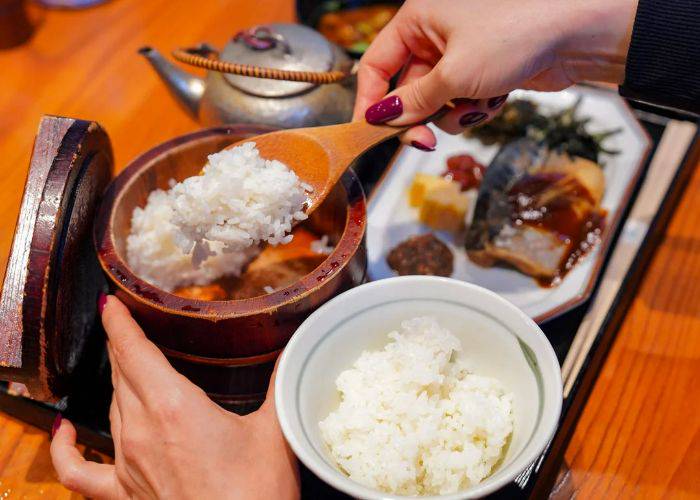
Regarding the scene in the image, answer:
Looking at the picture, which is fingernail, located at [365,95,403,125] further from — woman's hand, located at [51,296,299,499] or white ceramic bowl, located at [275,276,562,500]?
woman's hand, located at [51,296,299,499]

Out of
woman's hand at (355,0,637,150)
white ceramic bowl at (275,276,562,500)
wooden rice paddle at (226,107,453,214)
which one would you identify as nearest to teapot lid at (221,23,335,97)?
woman's hand at (355,0,637,150)

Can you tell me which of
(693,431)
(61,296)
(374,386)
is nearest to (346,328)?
(374,386)

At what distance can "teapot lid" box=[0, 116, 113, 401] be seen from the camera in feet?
3.74

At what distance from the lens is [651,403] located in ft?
4.78

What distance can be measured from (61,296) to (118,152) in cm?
97

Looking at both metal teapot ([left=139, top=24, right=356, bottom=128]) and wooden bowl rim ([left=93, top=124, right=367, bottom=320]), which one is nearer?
wooden bowl rim ([left=93, top=124, right=367, bottom=320])

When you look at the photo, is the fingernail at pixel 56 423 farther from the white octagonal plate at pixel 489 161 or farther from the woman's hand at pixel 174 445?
the white octagonal plate at pixel 489 161

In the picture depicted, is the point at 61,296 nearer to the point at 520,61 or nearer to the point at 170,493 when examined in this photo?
the point at 170,493

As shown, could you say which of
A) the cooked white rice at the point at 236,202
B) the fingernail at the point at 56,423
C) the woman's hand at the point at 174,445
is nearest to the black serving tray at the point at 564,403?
the fingernail at the point at 56,423

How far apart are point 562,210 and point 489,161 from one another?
355mm

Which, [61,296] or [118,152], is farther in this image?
[118,152]

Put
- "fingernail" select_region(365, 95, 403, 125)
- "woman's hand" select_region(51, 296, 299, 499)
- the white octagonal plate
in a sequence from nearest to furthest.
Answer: "woman's hand" select_region(51, 296, 299, 499), "fingernail" select_region(365, 95, 403, 125), the white octagonal plate

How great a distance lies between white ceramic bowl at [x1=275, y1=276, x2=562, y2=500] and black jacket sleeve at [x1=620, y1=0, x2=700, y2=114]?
69 centimetres

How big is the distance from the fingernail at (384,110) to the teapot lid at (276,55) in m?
0.37
